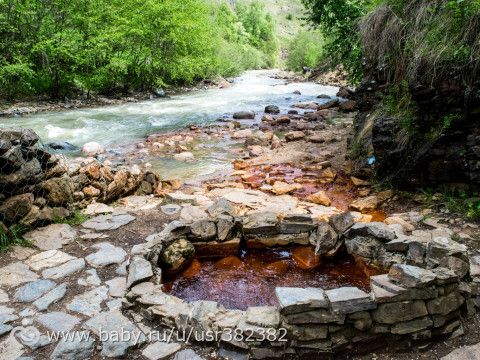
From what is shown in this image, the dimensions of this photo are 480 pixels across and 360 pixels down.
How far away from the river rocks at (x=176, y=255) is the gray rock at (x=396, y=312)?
2.03 metres

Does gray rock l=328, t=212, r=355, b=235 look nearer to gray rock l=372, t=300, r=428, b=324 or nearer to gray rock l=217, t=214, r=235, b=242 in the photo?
gray rock l=217, t=214, r=235, b=242

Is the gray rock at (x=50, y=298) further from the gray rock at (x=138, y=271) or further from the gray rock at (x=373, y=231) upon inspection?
the gray rock at (x=373, y=231)

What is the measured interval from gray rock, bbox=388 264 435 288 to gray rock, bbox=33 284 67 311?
2.87 metres

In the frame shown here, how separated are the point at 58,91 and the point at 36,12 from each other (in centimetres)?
339

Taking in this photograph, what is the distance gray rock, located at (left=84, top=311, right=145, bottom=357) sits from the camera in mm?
2893

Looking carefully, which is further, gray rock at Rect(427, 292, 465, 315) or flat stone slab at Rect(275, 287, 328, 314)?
gray rock at Rect(427, 292, 465, 315)

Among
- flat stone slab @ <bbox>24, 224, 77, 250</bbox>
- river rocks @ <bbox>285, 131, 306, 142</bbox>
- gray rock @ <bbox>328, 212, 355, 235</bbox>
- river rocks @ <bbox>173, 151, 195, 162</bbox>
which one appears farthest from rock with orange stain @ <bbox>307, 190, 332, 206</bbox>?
river rocks @ <bbox>285, 131, 306, 142</bbox>

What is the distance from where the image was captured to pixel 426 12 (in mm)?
5914

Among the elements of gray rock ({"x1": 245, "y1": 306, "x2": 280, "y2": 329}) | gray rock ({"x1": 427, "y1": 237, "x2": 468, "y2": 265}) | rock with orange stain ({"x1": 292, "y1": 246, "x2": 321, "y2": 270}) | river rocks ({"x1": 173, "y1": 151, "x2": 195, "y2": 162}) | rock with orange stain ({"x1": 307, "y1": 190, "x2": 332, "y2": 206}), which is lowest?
river rocks ({"x1": 173, "y1": 151, "x2": 195, "y2": 162})

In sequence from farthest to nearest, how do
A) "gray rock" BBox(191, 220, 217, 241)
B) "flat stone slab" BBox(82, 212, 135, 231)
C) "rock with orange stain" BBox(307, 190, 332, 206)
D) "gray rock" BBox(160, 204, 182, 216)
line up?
"rock with orange stain" BBox(307, 190, 332, 206) < "gray rock" BBox(160, 204, 182, 216) < "flat stone slab" BBox(82, 212, 135, 231) < "gray rock" BBox(191, 220, 217, 241)

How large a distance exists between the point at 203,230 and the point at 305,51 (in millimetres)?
42673

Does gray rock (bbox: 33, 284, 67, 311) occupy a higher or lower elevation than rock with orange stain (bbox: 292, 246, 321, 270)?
higher

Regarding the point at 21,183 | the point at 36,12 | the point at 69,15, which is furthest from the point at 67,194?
the point at 69,15

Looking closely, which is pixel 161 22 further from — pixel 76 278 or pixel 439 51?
pixel 76 278
